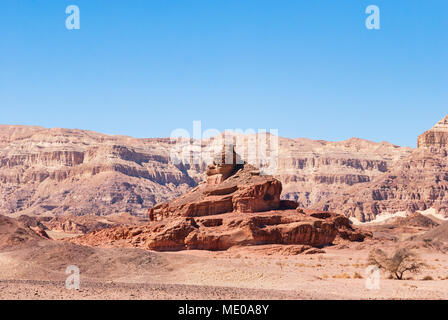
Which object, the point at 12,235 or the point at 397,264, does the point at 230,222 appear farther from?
the point at 397,264

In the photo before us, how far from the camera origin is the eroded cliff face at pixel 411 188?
148 meters

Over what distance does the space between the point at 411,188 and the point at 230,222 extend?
108902 millimetres

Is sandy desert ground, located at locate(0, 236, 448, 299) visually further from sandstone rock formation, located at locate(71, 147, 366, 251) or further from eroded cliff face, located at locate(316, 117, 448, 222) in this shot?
eroded cliff face, located at locate(316, 117, 448, 222)

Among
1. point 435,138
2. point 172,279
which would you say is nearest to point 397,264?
point 172,279

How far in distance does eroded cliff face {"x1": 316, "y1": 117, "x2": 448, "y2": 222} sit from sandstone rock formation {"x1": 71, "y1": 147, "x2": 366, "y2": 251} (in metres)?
87.7

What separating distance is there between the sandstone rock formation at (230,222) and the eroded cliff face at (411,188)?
87.7 metres

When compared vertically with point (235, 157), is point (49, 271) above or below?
below

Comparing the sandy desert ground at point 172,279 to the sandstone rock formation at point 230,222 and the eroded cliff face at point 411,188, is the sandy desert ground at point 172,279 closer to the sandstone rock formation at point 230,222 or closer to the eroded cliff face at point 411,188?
the sandstone rock formation at point 230,222

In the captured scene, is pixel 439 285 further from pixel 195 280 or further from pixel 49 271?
pixel 49 271

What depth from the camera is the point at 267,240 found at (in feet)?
176

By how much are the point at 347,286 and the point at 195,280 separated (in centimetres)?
752

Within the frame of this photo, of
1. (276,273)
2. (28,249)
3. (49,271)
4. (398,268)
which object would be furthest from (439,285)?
(28,249)

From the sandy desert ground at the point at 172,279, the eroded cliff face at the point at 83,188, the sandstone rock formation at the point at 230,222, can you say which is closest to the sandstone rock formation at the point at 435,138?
the eroded cliff face at the point at 83,188

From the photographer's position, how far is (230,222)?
5438 cm
